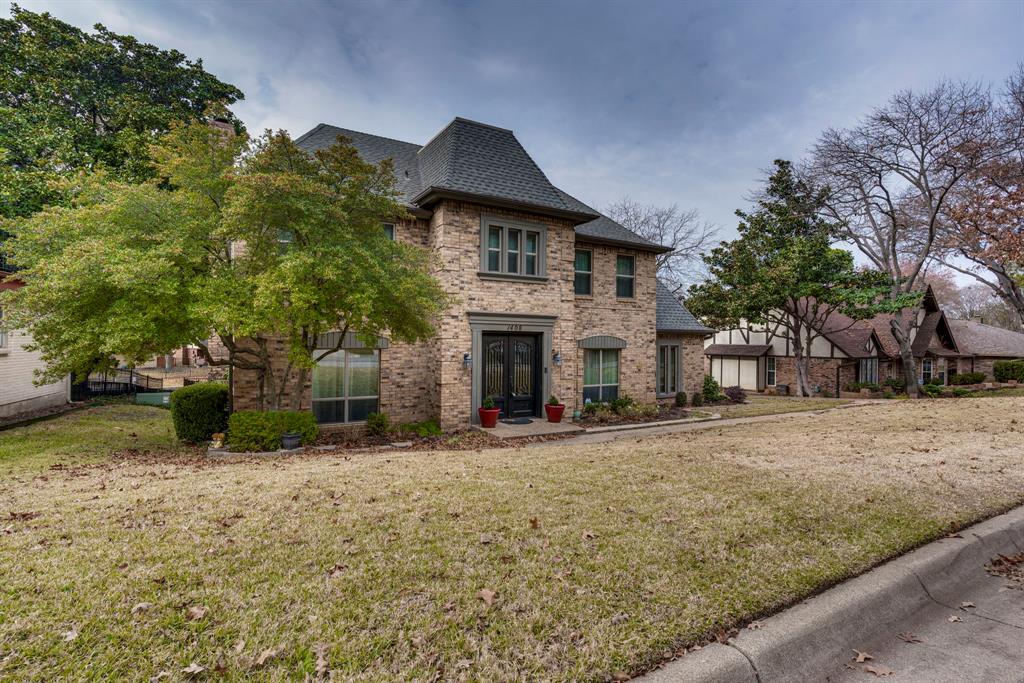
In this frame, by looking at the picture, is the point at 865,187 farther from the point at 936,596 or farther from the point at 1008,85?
the point at 936,596

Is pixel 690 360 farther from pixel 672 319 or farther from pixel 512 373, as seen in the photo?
pixel 512 373

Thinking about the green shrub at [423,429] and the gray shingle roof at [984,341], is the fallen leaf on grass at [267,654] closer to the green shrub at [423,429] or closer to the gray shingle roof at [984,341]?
the green shrub at [423,429]

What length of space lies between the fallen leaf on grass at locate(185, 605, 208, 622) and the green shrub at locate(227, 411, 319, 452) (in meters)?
7.26

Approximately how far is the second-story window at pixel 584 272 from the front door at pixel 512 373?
2.74 meters

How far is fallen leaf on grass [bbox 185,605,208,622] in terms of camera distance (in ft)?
9.80

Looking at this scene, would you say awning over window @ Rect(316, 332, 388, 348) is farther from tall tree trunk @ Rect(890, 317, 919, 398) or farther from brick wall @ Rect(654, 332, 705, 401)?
tall tree trunk @ Rect(890, 317, 919, 398)

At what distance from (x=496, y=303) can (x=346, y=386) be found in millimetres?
4455

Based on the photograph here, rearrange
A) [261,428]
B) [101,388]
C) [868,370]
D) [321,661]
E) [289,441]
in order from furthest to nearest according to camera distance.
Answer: [868,370]
[101,388]
[289,441]
[261,428]
[321,661]

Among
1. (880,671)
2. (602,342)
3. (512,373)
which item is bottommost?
(880,671)

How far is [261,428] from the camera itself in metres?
9.73

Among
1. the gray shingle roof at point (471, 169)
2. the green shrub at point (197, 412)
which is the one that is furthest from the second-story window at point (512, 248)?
the green shrub at point (197, 412)

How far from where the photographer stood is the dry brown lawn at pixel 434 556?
108 inches

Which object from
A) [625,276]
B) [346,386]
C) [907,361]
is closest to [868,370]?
[907,361]

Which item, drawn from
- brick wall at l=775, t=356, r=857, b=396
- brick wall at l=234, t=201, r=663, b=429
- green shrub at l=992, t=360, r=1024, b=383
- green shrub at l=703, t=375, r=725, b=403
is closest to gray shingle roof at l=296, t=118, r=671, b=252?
brick wall at l=234, t=201, r=663, b=429
